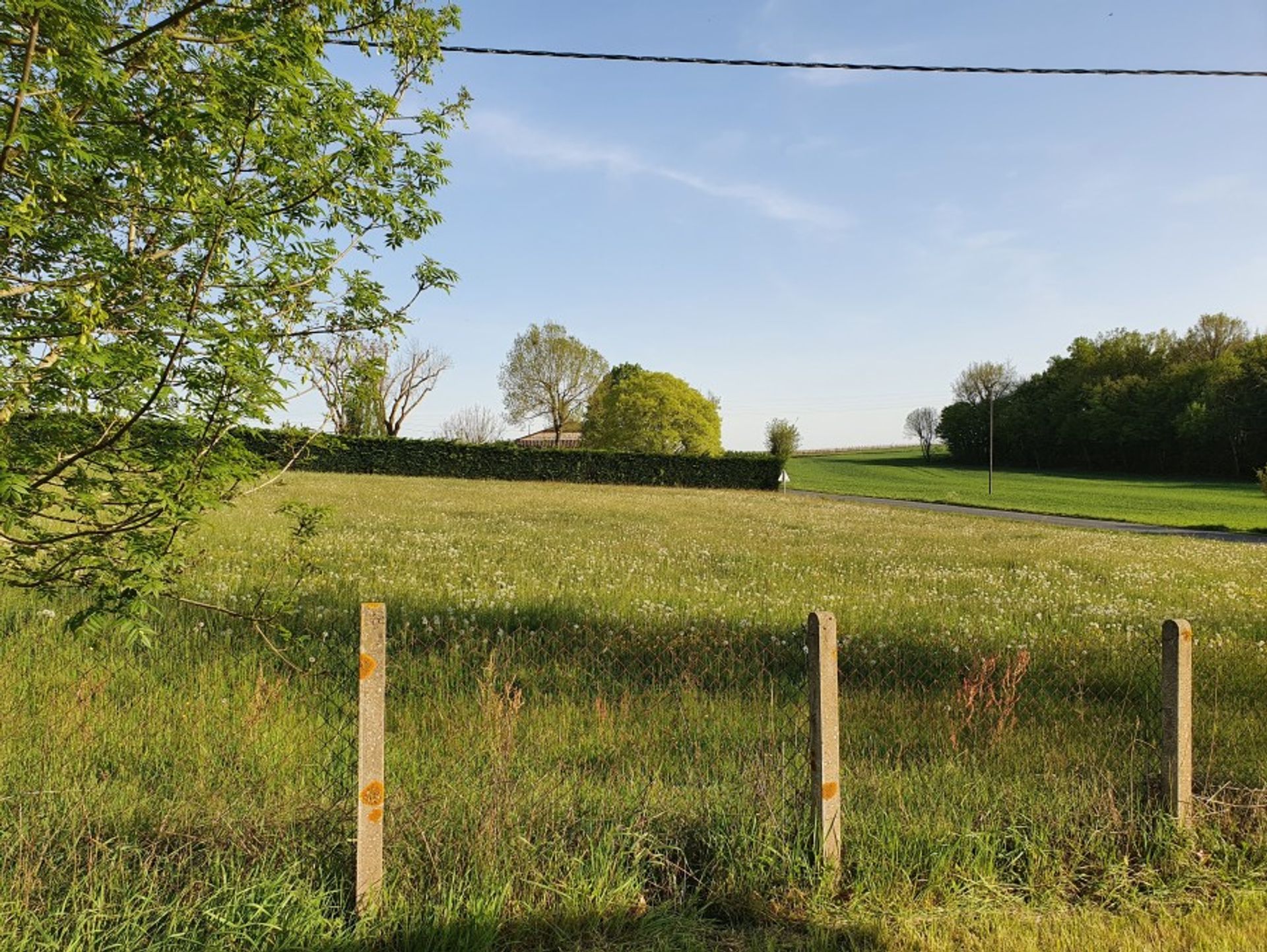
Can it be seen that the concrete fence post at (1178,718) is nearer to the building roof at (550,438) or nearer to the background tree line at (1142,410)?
the building roof at (550,438)

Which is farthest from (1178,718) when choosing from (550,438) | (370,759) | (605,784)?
(550,438)

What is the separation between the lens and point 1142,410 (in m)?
77.6

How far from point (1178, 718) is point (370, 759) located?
4044 millimetres

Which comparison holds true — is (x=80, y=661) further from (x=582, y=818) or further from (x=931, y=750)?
(x=931, y=750)

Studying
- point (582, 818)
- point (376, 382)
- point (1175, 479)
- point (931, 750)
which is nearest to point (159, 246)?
point (376, 382)

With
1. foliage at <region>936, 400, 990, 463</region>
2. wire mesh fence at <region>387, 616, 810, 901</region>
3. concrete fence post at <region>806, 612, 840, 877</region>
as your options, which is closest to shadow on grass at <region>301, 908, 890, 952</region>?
wire mesh fence at <region>387, 616, 810, 901</region>

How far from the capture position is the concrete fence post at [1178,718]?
3.86 metres

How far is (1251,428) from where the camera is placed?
67.2 meters

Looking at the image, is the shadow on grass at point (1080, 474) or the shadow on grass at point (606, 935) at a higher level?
the shadow on grass at point (1080, 474)

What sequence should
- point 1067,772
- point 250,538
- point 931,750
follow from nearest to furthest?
point 1067,772 → point 931,750 → point 250,538

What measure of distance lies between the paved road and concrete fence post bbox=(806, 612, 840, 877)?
27852 mm

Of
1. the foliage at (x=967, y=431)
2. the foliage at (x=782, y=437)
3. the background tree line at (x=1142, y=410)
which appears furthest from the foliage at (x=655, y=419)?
the foliage at (x=967, y=431)

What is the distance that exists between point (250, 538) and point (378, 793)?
493 inches

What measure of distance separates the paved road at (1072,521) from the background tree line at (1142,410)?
140 feet
